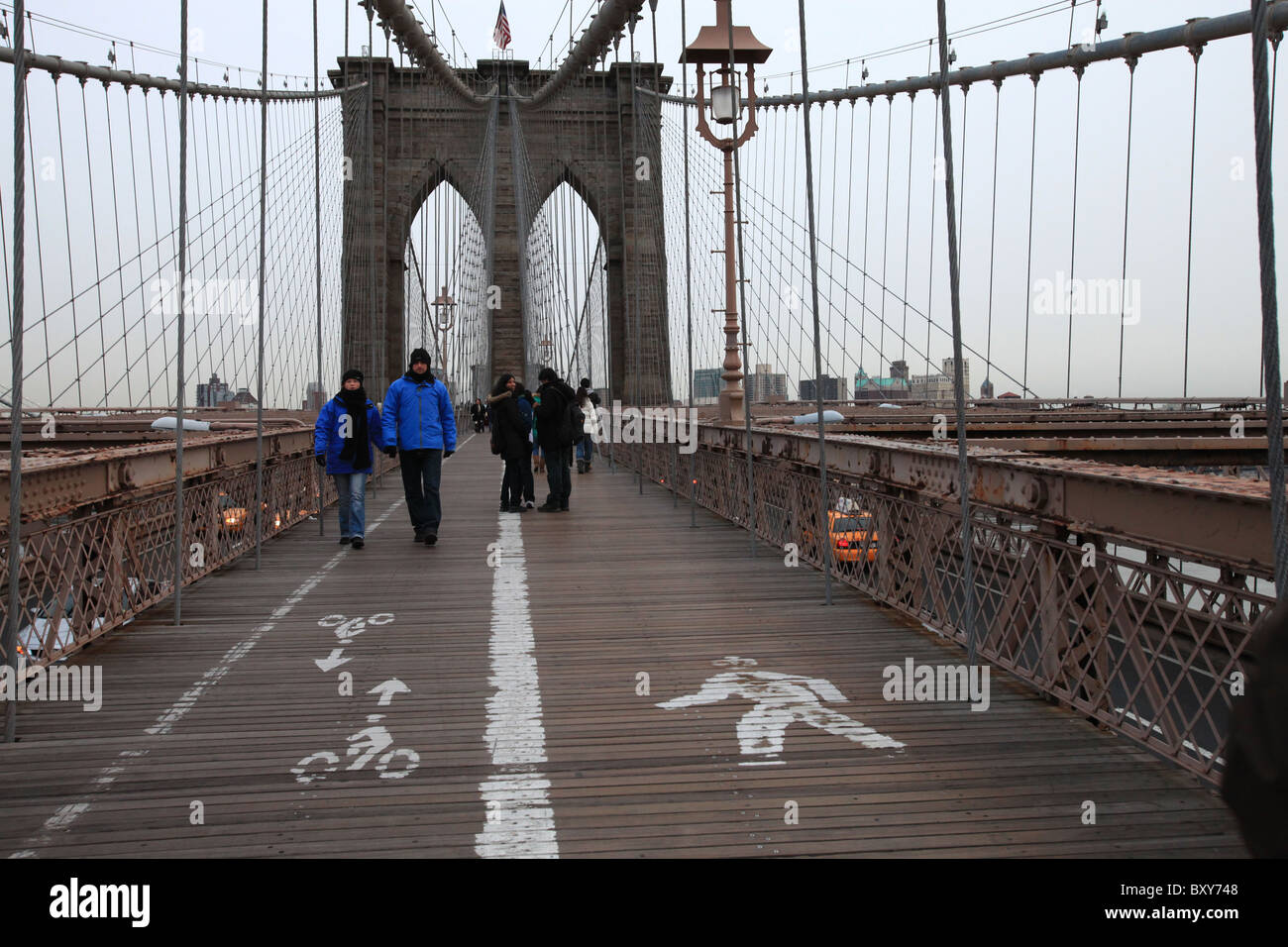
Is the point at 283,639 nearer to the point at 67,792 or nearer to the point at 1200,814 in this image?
the point at 67,792

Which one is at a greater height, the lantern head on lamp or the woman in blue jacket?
the lantern head on lamp

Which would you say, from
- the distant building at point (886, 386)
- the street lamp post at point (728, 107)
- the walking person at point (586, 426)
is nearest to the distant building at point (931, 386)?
the distant building at point (886, 386)

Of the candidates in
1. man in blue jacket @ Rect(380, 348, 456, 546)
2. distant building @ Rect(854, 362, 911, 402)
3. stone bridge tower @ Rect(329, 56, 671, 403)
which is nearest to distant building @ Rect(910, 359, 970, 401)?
distant building @ Rect(854, 362, 911, 402)

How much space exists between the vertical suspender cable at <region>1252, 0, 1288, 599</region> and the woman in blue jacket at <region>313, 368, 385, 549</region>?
7660 millimetres

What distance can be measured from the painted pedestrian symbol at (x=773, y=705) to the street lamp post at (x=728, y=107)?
7038 mm

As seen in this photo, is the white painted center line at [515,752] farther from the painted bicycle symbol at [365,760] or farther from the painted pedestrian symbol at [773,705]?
the painted pedestrian symbol at [773,705]

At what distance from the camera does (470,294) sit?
3847cm

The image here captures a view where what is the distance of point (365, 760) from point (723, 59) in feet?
32.8

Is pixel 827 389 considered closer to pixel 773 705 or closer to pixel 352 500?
pixel 352 500

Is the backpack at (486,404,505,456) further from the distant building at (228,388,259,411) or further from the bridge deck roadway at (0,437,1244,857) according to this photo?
the distant building at (228,388,259,411)

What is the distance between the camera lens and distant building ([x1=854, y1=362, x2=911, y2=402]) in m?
20.6

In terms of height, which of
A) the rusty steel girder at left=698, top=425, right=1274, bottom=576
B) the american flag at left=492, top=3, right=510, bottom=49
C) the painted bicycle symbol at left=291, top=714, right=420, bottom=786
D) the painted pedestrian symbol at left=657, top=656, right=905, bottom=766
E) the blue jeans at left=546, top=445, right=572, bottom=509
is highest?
the american flag at left=492, top=3, right=510, bottom=49

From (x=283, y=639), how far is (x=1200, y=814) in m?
4.24

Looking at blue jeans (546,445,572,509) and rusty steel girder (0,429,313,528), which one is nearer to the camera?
rusty steel girder (0,429,313,528)
